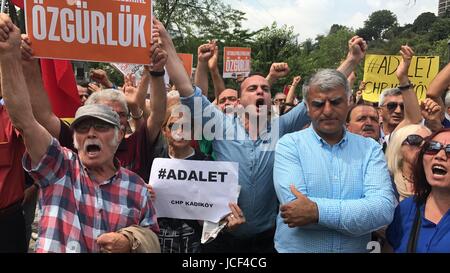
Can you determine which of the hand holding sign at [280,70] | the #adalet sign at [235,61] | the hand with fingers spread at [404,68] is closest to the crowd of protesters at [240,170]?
the hand with fingers spread at [404,68]

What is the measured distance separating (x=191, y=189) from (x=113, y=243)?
84 centimetres

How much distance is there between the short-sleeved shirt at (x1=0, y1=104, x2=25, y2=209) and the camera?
307 cm

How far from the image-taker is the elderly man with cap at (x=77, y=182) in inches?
84.6

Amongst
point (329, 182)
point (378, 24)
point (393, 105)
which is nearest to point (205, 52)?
point (329, 182)

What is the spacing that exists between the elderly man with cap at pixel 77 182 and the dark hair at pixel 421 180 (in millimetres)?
1358

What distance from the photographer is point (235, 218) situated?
2.79 meters

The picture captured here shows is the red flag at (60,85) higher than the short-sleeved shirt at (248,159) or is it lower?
higher

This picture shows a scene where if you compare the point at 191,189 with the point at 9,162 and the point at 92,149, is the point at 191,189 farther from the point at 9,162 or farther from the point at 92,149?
the point at 9,162

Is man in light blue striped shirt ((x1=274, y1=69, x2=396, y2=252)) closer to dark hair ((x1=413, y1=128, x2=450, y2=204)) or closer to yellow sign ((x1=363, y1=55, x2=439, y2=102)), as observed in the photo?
dark hair ((x1=413, y1=128, x2=450, y2=204))

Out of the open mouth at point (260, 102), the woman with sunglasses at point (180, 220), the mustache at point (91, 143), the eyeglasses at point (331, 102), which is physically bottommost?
the woman with sunglasses at point (180, 220)

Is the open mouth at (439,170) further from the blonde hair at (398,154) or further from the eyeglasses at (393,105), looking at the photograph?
the eyeglasses at (393,105)

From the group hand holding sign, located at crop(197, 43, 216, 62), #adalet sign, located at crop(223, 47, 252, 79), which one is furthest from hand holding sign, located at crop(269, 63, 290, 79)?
#adalet sign, located at crop(223, 47, 252, 79)

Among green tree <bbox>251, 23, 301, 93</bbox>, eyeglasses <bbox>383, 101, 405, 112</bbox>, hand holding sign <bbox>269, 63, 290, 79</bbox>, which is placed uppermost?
green tree <bbox>251, 23, 301, 93</bbox>

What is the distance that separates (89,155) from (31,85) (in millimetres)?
773
